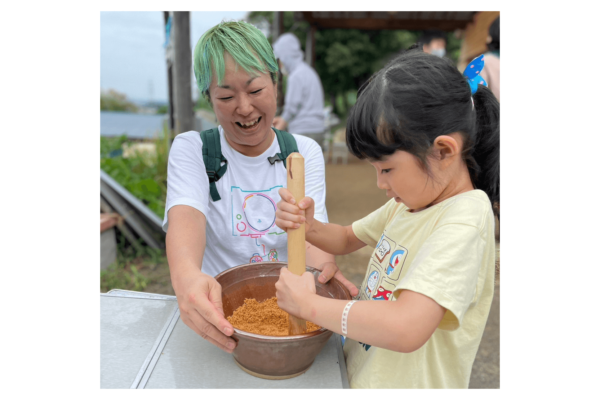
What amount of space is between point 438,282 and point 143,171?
4281 mm

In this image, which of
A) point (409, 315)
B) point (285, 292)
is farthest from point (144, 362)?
point (409, 315)

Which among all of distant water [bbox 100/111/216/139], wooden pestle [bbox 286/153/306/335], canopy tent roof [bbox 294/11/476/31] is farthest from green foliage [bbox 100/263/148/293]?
canopy tent roof [bbox 294/11/476/31]

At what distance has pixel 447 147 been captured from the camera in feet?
3.40

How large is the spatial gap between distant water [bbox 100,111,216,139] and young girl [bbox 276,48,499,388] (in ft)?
14.0

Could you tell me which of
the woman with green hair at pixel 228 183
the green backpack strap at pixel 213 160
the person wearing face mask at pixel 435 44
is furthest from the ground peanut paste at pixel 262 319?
the person wearing face mask at pixel 435 44

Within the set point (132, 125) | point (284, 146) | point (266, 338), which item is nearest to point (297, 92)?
point (132, 125)

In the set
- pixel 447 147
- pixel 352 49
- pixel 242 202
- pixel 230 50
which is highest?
pixel 352 49

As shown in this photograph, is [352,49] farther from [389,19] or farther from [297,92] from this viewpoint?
[297,92]

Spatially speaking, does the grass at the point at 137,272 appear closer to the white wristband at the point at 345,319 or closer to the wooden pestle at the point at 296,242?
the wooden pestle at the point at 296,242

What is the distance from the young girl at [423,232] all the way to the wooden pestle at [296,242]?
0.03 meters

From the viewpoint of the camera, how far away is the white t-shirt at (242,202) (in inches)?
62.1

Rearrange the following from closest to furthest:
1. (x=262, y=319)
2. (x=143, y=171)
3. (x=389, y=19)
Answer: (x=262, y=319), (x=143, y=171), (x=389, y=19)

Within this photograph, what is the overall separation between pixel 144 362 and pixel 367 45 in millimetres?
17551

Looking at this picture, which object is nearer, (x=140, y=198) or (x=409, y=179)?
(x=409, y=179)
